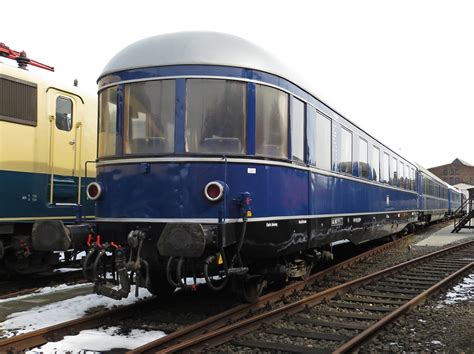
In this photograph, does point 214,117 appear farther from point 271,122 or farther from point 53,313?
point 53,313

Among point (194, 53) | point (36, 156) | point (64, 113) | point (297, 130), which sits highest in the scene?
point (194, 53)

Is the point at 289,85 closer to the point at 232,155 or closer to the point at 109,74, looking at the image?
the point at 232,155

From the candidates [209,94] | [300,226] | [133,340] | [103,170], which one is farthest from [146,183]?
[300,226]

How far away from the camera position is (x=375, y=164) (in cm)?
1210

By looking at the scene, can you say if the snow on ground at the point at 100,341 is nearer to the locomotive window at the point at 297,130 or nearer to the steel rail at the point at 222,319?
the steel rail at the point at 222,319

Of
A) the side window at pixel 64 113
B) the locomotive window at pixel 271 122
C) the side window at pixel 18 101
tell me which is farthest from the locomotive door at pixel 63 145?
the locomotive window at pixel 271 122

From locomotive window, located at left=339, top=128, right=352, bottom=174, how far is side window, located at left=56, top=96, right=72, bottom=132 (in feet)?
16.9

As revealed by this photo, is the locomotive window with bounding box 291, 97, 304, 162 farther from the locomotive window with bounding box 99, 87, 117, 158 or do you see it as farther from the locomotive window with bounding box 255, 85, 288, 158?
the locomotive window with bounding box 99, 87, 117, 158

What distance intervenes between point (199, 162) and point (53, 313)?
2.86 metres

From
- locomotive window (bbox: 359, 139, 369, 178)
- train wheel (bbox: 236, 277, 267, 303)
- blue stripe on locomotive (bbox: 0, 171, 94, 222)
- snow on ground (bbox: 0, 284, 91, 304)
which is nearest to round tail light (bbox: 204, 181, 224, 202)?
train wheel (bbox: 236, 277, 267, 303)

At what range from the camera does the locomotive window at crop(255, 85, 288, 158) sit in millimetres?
6059

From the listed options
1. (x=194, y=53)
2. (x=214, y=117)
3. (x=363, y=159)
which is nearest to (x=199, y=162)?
(x=214, y=117)

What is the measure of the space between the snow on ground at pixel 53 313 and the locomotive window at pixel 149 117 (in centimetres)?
227

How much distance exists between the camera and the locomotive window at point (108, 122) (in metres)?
6.21
